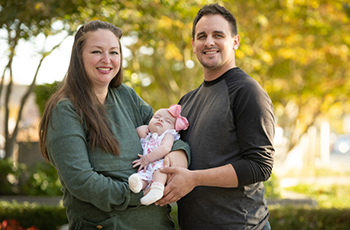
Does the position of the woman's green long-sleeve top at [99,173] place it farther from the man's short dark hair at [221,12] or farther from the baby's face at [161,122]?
the man's short dark hair at [221,12]

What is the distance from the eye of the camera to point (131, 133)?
8.52ft

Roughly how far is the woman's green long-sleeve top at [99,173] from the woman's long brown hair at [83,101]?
51mm

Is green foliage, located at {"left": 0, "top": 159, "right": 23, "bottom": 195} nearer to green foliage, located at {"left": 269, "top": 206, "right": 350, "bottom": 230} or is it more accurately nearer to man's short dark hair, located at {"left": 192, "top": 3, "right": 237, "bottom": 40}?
green foliage, located at {"left": 269, "top": 206, "right": 350, "bottom": 230}

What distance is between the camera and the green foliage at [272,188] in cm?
959

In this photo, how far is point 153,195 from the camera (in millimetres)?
2309

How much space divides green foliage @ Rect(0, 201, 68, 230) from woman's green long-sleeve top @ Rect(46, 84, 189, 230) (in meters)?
4.78

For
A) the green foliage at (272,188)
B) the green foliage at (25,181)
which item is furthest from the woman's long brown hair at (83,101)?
the green foliage at (272,188)

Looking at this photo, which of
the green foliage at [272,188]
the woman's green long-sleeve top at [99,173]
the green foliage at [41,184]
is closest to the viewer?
the woman's green long-sleeve top at [99,173]

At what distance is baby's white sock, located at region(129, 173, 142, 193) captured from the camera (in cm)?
226

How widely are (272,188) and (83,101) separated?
838 cm

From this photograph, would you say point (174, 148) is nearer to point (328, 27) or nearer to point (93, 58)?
point (93, 58)

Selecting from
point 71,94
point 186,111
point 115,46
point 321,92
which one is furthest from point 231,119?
point 321,92

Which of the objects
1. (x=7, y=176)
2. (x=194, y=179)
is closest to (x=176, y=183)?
(x=194, y=179)

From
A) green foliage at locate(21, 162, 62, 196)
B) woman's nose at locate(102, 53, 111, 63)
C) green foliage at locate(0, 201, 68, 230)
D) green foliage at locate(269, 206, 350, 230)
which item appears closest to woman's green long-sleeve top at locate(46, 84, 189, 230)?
woman's nose at locate(102, 53, 111, 63)
